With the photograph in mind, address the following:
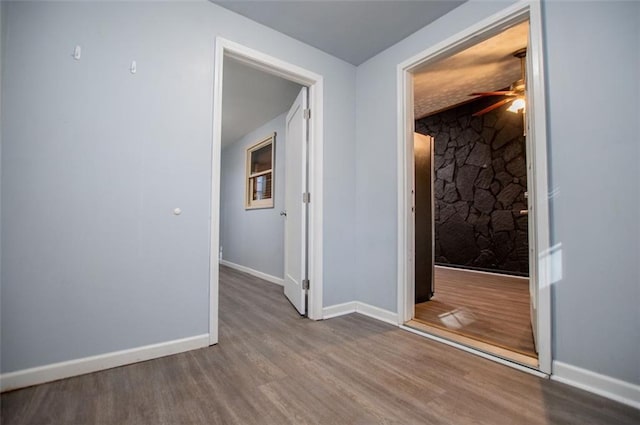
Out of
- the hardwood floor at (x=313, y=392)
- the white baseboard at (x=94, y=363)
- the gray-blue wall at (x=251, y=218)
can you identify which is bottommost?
the hardwood floor at (x=313, y=392)

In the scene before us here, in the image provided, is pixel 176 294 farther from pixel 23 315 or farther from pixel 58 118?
pixel 58 118

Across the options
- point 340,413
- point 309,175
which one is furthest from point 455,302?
point 340,413

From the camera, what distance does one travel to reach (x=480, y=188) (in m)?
4.77

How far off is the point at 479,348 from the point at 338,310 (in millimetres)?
1133

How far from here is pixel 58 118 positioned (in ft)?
4.96

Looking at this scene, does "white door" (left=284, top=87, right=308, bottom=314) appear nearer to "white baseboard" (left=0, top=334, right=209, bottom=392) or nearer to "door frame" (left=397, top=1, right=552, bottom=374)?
"door frame" (left=397, top=1, right=552, bottom=374)

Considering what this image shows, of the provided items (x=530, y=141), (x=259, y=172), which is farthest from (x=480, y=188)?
(x=259, y=172)

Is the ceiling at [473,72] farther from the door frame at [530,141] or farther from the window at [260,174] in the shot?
the window at [260,174]

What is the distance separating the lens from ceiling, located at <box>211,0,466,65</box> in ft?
6.66

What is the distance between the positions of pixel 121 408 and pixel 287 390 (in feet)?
2.37

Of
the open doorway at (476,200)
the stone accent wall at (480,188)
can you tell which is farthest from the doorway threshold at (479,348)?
the stone accent wall at (480,188)

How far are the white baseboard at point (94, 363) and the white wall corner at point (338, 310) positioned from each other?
100 cm

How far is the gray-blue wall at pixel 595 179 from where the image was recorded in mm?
1337

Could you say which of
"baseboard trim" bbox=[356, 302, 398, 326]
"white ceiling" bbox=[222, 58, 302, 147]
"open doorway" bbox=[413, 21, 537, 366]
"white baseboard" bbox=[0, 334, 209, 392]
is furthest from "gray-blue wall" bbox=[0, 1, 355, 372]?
"open doorway" bbox=[413, 21, 537, 366]
